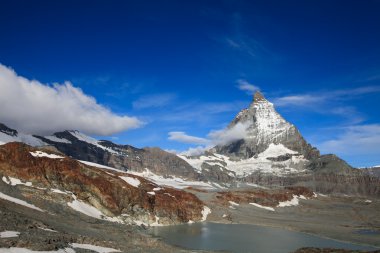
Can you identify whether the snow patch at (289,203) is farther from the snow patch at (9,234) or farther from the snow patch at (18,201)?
the snow patch at (9,234)

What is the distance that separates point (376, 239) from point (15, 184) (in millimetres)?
68200

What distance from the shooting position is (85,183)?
74.4 meters

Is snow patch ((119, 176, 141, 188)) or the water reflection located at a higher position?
snow patch ((119, 176, 141, 188))

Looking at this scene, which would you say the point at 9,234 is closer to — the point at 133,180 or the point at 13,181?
the point at 13,181

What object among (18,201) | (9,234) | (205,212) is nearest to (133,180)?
(205,212)

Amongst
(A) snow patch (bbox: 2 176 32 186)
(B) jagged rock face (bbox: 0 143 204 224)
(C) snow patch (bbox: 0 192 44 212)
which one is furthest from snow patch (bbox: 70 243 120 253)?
(B) jagged rock face (bbox: 0 143 204 224)

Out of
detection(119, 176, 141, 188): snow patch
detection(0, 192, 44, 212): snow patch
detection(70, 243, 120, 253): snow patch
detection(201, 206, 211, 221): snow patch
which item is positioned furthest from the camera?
detection(119, 176, 141, 188): snow patch

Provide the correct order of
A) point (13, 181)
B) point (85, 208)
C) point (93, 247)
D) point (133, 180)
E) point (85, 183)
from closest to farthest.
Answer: point (93, 247) → point (13, 181) → point (85, 208) → point (85, 183) → point (133, 180)

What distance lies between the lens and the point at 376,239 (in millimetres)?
81250

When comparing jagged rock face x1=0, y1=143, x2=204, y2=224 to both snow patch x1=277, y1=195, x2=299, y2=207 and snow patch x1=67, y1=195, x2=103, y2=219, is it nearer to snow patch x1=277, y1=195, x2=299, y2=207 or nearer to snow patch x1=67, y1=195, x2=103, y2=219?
snow patch x1=67, y1=195, x2=103, y2=219

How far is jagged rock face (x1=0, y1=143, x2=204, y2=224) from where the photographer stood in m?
68.2

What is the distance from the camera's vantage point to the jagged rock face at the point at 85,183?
6825 cm

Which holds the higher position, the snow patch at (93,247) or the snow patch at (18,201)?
the snow patch at (18,201)

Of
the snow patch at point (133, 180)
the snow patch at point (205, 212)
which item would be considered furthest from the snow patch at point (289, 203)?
the snow patch at point (133, 180)
